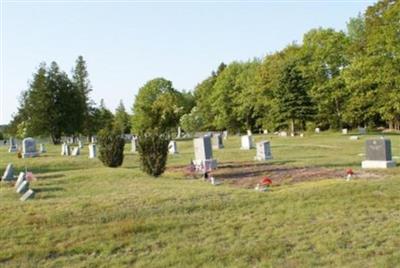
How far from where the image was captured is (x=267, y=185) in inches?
588

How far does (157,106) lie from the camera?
9075 centimetres

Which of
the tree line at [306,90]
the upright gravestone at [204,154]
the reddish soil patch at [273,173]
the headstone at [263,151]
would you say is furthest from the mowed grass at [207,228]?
the tree line at [306,90]

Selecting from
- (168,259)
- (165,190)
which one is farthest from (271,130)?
(168,259)

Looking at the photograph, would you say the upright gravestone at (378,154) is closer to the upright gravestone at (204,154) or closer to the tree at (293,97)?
the upright gravestone at (204,154)

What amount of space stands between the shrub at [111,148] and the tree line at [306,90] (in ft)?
55.4

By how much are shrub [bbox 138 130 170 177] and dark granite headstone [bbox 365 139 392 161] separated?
7473 mm

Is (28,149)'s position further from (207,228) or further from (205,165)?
(207,228)

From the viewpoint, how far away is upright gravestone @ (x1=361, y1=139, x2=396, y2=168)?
18.2 meters

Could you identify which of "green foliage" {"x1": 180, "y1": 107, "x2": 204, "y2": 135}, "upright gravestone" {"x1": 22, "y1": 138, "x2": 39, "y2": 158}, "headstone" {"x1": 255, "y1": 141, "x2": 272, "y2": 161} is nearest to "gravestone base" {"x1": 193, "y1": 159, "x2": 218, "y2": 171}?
"headstone" {"x1": 255, "y1": 141, "x2": 272, "y2": 161}

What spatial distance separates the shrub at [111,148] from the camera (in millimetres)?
23438

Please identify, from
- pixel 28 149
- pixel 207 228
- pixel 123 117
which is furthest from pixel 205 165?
pixel 123 117

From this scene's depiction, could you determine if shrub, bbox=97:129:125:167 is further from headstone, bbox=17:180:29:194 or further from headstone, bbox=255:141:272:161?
headstone, bbox=17:180:29:194

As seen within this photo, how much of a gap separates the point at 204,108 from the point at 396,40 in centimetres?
4674

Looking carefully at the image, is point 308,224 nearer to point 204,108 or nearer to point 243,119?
point 243,119
